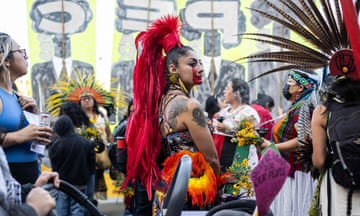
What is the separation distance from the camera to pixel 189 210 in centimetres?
395

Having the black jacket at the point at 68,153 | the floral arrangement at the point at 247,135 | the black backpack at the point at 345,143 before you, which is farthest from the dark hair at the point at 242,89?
the black backpack at the point at 345,143

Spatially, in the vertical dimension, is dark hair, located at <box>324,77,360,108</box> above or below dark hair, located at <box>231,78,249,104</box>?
above

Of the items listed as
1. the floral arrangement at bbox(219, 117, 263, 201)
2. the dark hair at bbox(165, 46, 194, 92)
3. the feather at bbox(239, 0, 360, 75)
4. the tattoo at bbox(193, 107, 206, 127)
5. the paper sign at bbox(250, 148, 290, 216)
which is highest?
the feather at bbox(239, 0, 360, 75)

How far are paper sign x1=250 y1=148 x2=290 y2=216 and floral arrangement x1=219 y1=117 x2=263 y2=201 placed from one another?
2.14 m

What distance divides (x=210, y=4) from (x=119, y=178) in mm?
4805

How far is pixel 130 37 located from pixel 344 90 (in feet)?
25.9

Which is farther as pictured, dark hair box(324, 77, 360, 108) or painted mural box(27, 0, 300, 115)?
painted mural box(27, 0, 300, 115)

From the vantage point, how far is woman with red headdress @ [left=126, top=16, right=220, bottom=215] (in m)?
4.00

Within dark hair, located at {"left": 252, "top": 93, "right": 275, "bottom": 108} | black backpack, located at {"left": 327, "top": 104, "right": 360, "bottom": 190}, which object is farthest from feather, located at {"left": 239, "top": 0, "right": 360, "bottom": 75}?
dark hair, located at {"left": 252, "top": 93, "right": 275, "bottom": 108}

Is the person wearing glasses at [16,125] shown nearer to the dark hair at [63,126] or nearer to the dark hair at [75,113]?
the dark hair at [63,126]

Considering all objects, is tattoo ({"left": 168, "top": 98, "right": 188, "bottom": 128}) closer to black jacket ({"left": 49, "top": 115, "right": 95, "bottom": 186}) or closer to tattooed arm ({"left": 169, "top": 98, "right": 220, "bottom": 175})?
tattooed arm ({"left": 169, "top": 98, "right": 220, "bottom": 175})

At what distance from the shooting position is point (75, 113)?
8.20 meters

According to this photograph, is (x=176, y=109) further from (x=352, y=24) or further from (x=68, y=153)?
(x=68, y=153)

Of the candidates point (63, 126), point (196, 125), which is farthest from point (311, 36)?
point (63, 126)
